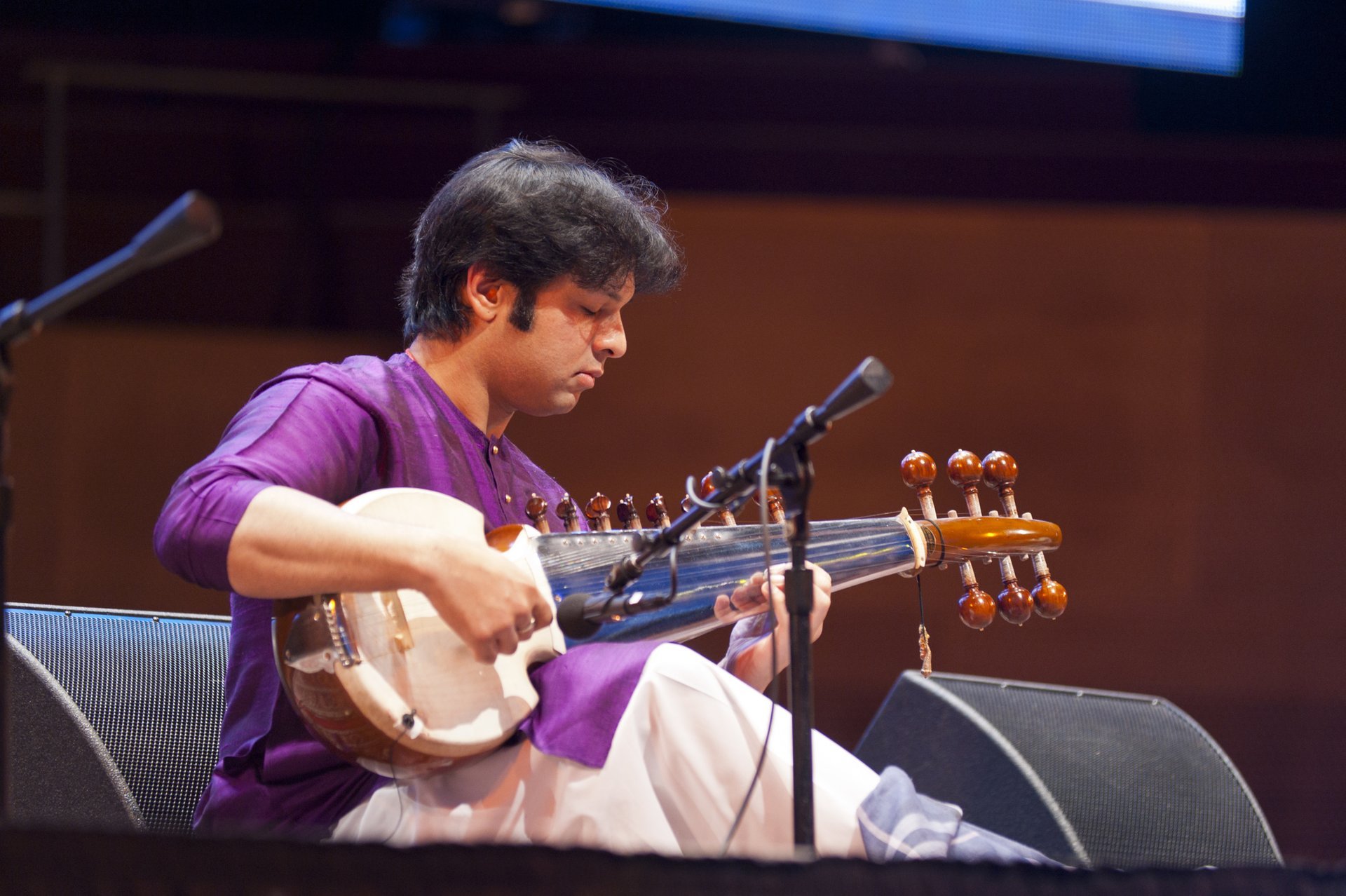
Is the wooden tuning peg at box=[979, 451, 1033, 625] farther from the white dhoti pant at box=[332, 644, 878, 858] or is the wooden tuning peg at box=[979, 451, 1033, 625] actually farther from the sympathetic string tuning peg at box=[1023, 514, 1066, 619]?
the white dhoti pant at box=[332, 644, 878, 858]

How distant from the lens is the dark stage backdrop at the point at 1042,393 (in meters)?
4.11

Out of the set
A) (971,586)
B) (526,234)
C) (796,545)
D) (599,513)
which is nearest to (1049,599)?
(971,586)

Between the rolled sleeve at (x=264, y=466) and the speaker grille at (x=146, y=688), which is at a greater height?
the rolled sleeve at (x=264, y=466)

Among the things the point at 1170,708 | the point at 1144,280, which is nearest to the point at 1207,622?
the point at 1144,280

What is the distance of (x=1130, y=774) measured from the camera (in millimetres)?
2410

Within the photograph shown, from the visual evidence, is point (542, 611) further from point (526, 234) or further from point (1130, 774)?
point (1130, 774)

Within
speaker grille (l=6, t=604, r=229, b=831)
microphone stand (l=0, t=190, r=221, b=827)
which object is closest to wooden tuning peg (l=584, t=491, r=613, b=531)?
speaker grille (l=6, t=604, r=229, b=831)

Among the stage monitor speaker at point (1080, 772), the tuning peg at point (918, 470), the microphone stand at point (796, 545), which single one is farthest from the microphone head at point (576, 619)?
the stage monitor speaker at point (1080, 772)

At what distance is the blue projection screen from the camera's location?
360cm

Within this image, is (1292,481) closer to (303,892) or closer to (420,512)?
(420,512)

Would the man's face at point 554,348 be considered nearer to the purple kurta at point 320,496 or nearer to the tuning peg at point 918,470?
the purple kurta at point 320,496

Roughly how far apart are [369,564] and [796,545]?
494 millimetres

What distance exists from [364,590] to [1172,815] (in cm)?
168

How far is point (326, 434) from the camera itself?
168 centimetres
